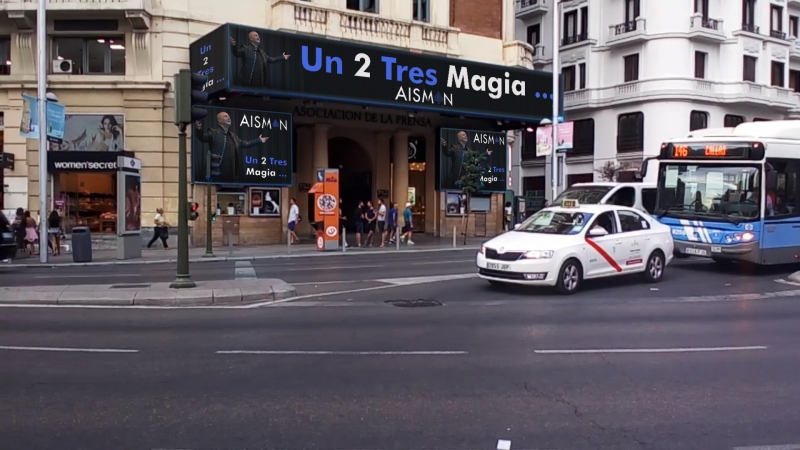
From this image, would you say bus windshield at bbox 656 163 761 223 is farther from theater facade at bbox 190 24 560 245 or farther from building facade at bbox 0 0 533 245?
building facade at bbox 0 0 533 245

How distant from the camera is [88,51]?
27.5 metres

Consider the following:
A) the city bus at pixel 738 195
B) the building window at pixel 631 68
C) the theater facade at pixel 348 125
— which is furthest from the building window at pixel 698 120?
the city bus at pixel 738 195

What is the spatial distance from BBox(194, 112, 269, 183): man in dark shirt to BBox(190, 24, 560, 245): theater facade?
0.04 m

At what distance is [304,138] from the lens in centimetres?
3338

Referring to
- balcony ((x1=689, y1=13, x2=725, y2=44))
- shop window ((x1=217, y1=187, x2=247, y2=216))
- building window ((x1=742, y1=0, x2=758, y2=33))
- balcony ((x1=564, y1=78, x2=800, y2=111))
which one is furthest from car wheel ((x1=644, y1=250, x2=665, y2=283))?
building window ((x1=742, y1=0, x2=758, y2=33))

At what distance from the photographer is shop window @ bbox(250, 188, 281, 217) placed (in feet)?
94.2

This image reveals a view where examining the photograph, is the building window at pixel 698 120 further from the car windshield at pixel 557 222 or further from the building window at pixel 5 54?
the building window at pixel 5 54

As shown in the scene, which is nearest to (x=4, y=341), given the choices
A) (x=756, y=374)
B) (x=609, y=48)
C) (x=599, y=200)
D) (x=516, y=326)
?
(x=516, y=326)

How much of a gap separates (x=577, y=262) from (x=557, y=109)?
1981cm

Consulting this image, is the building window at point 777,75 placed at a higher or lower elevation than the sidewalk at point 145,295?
higher

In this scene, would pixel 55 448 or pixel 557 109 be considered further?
pixel 557 109

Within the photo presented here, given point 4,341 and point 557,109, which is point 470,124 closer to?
point 557,109

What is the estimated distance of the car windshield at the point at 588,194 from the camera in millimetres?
20703

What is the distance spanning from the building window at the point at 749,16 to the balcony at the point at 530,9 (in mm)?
12538
